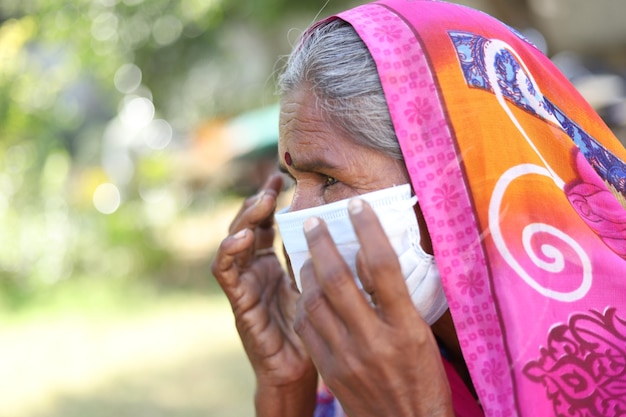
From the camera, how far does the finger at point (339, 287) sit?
56.2 inches

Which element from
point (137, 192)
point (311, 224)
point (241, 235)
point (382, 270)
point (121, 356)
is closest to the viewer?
point (382, 270)

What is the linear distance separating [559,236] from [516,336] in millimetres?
220

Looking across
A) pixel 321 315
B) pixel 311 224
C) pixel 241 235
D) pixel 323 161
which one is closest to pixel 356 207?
pixel 311 224

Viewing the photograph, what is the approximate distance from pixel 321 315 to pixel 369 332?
0.32 feet

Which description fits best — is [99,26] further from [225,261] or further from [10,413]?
[225,261]

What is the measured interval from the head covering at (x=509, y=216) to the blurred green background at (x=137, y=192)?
303 cm

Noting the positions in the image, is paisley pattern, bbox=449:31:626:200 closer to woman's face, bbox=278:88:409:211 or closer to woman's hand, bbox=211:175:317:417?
woman's face, bbox=278:88:409:211

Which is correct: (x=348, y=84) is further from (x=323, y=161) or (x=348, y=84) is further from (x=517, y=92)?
(x=517, y=92)

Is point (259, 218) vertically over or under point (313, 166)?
under

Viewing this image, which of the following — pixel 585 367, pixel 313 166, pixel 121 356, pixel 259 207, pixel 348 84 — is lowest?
pixel 121 356

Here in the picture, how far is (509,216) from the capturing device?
63.7 inches

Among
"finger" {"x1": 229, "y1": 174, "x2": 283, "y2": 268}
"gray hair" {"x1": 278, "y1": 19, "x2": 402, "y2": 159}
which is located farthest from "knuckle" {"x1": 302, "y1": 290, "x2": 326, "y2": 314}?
"finger" {"x1": 229, "y1": 174, "x2": 283, "y2": 268}

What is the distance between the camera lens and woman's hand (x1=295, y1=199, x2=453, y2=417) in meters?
1.43

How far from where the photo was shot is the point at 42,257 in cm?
814
